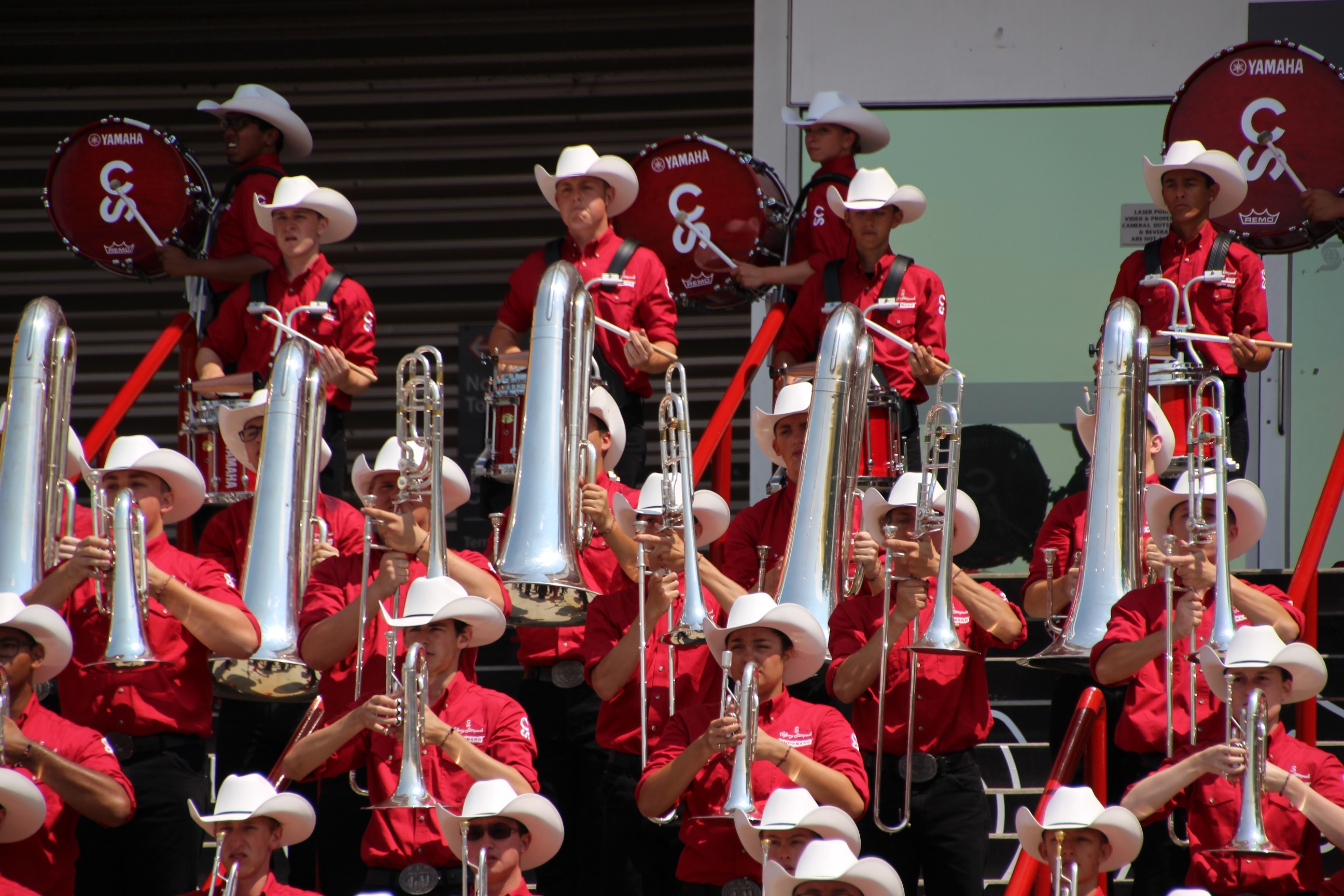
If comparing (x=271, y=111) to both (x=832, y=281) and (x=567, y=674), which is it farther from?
(x=567, y=674)

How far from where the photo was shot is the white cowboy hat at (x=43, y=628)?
18.9ft

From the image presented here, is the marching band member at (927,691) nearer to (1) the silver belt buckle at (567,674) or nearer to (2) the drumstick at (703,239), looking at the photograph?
(1) the silver belt buckle at (567,674)

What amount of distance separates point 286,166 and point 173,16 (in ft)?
3.82

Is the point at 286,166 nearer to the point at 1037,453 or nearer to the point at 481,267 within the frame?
the point at 481,267

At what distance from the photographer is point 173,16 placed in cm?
1148

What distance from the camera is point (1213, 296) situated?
803 centimetres

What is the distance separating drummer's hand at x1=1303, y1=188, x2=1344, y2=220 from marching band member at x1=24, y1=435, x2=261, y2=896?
5.22 m

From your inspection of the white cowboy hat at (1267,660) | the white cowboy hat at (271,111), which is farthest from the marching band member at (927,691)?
the white cowboy hat at (271,111)

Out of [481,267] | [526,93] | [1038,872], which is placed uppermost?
[526,93]

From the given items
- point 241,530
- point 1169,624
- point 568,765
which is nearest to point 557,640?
point 568,765

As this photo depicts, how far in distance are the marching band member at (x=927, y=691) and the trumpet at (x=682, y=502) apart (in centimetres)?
63

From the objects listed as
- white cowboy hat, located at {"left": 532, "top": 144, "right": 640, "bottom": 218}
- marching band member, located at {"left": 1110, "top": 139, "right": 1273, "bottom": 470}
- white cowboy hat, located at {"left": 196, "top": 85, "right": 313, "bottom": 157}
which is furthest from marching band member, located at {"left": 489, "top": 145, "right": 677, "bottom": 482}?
marching band member, located at {"left": 1110, "top": 139, "right": 1273, "bottom": 470}

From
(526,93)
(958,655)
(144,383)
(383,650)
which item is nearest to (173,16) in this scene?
(526,93)

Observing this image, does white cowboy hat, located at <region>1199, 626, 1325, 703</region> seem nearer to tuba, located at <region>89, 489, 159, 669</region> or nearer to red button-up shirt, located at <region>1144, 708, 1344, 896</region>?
red button-up shirt, located at <region>1144, 708, 1344, 896</region>
